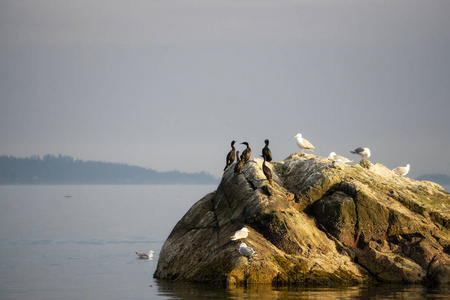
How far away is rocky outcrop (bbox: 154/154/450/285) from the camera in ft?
82.3

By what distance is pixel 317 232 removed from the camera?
2641cm

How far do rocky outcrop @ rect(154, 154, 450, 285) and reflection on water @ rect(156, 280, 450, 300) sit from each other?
0.55 m

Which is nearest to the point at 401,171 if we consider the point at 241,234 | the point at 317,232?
the point at 317,232

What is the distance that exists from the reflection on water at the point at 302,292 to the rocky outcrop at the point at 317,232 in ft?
1.81

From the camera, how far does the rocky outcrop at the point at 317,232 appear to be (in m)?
25.1

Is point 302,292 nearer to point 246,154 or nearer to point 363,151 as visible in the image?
point 246,154

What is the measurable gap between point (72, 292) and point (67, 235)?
3240 cm

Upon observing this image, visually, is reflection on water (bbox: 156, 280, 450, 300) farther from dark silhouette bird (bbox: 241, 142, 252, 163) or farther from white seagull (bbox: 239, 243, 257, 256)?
dark silhouette bird (bbox: 241, 142, 252, 163)

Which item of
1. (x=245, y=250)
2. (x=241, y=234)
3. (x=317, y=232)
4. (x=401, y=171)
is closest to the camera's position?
(x=245, y=250)

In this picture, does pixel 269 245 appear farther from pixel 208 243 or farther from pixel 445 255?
pixel 445 255

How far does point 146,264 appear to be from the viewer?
1446 inches

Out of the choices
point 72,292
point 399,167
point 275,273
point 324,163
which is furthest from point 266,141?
point 72,292

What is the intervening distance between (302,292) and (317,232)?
10.5ft

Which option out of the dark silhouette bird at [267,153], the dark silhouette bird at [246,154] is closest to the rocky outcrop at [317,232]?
the dark silhouette bird at [246,154]
